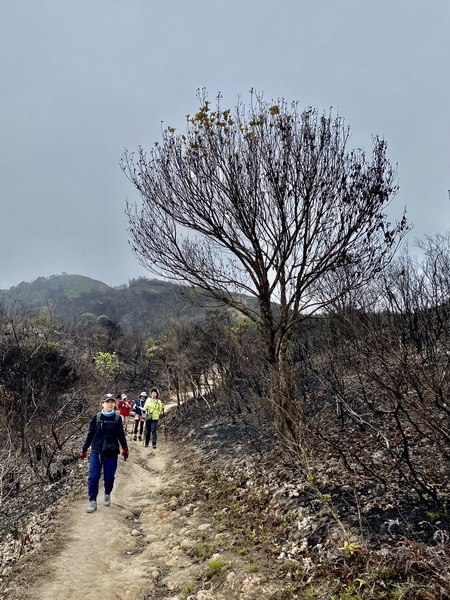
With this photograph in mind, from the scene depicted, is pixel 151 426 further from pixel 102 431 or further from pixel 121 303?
pixel 121 303

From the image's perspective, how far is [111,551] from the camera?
4.76 meters

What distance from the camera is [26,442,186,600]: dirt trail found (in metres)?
3.81

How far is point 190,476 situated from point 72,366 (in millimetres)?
15445

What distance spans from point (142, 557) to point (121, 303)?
87.9 meters

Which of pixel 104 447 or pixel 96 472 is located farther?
pixel 104 447

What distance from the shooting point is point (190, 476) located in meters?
8.02

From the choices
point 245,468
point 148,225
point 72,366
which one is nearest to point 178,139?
point 148,225

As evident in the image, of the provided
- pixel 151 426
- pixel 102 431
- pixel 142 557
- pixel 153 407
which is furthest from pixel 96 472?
pixel 151 426

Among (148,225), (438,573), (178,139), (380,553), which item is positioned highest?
(178,139)

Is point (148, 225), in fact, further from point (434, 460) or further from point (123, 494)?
point (434, 460)

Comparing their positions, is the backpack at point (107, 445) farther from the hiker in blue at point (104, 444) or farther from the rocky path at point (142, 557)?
the rocky path at point (142, 557)

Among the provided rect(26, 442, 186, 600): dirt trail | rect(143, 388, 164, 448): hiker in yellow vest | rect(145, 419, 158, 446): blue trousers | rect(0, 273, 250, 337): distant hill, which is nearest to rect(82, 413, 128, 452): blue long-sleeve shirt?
rect(26, 442, 186, 600): dirt trail

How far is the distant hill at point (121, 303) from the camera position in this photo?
207ft

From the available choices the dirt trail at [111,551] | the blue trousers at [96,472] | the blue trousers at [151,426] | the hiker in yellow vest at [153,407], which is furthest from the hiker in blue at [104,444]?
the blue trousers at [151,426]
